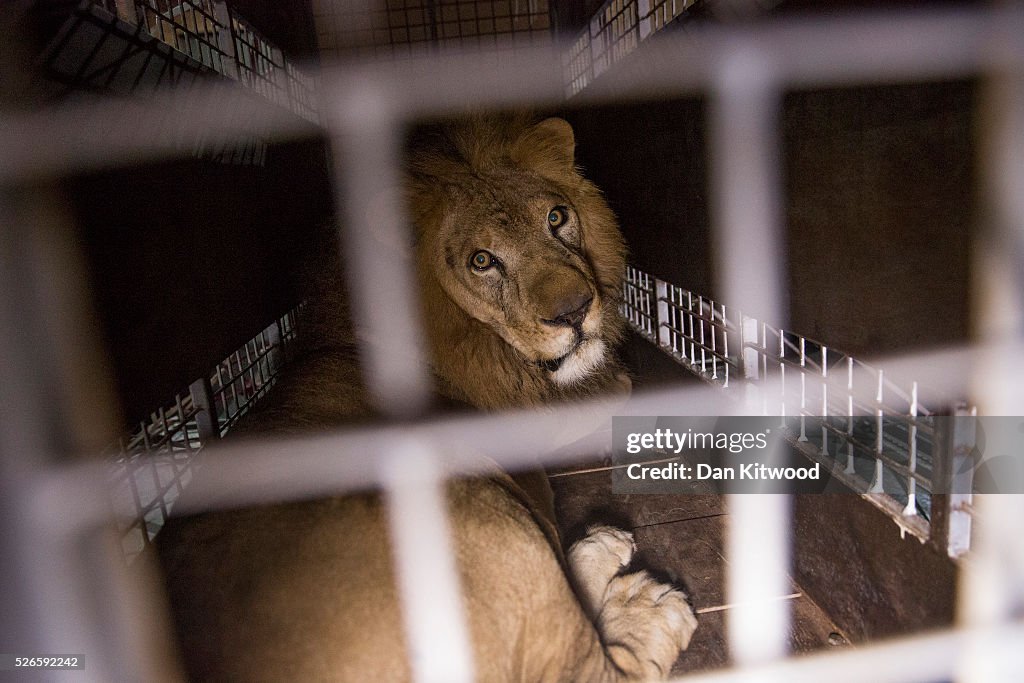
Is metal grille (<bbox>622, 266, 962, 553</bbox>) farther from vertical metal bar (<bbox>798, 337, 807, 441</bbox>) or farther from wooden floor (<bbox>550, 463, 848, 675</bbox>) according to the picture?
wooden floor (<bbox>550, 463, 848, 675</bbox>)

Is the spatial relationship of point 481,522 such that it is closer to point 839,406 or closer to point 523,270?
point 523,270

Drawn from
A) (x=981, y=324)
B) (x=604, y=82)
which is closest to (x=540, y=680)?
(x=981, y=324)

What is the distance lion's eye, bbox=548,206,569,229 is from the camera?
198 centimetres

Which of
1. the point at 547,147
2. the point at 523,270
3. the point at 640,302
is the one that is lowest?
the point at 640,302

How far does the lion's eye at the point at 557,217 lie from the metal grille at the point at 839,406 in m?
0.52

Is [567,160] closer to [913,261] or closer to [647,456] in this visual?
[647,456]

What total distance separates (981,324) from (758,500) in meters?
0.95

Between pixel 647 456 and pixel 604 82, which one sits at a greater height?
pixel 604 82

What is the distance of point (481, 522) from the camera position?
1.35 m

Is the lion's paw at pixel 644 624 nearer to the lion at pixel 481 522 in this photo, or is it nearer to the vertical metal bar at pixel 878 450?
the lion at pixel 481 522

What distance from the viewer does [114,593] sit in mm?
1045

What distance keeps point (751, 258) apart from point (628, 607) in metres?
0.95

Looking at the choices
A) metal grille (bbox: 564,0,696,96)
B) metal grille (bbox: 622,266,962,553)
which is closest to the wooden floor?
metal grille (bbox: 622,266,962,553)

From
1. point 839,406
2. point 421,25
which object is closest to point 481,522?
point 839,406
